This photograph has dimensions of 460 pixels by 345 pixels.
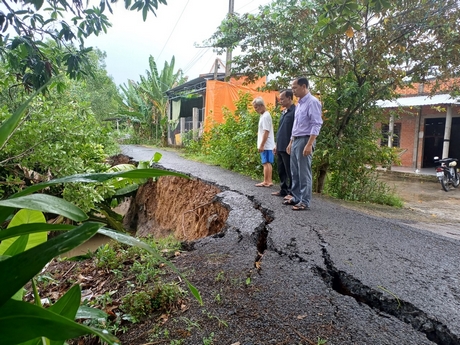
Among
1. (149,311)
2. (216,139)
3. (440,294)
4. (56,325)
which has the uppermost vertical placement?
(216,139)

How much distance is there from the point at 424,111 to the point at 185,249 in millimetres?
14918

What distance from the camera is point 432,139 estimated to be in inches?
581

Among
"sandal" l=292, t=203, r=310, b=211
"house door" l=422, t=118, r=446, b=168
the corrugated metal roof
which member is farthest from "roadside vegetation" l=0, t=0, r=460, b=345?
"house door" l=422, t=118, r=446, b=168

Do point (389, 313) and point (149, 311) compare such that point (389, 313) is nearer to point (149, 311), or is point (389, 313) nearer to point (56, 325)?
point (149, 311)

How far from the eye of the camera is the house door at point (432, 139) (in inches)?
570

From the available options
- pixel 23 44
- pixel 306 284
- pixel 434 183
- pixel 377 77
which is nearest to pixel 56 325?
pixel 306 284

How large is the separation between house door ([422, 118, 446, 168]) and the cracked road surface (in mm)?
13613

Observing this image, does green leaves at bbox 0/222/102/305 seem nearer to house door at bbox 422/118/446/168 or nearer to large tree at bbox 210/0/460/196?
large tree at bbox 210/0/460/196

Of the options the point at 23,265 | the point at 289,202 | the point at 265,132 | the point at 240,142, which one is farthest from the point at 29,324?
the point at 240,142

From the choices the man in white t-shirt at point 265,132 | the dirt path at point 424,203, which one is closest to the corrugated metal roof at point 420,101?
the dirt path at point 424,203

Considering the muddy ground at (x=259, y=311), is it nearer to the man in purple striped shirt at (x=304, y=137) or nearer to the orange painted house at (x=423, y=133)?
the man in purple striped shirt at (x=304, y=137)

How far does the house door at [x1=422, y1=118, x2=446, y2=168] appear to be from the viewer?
14.5 metres

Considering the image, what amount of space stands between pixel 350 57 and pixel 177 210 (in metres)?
4.21

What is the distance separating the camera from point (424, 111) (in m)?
13.9
